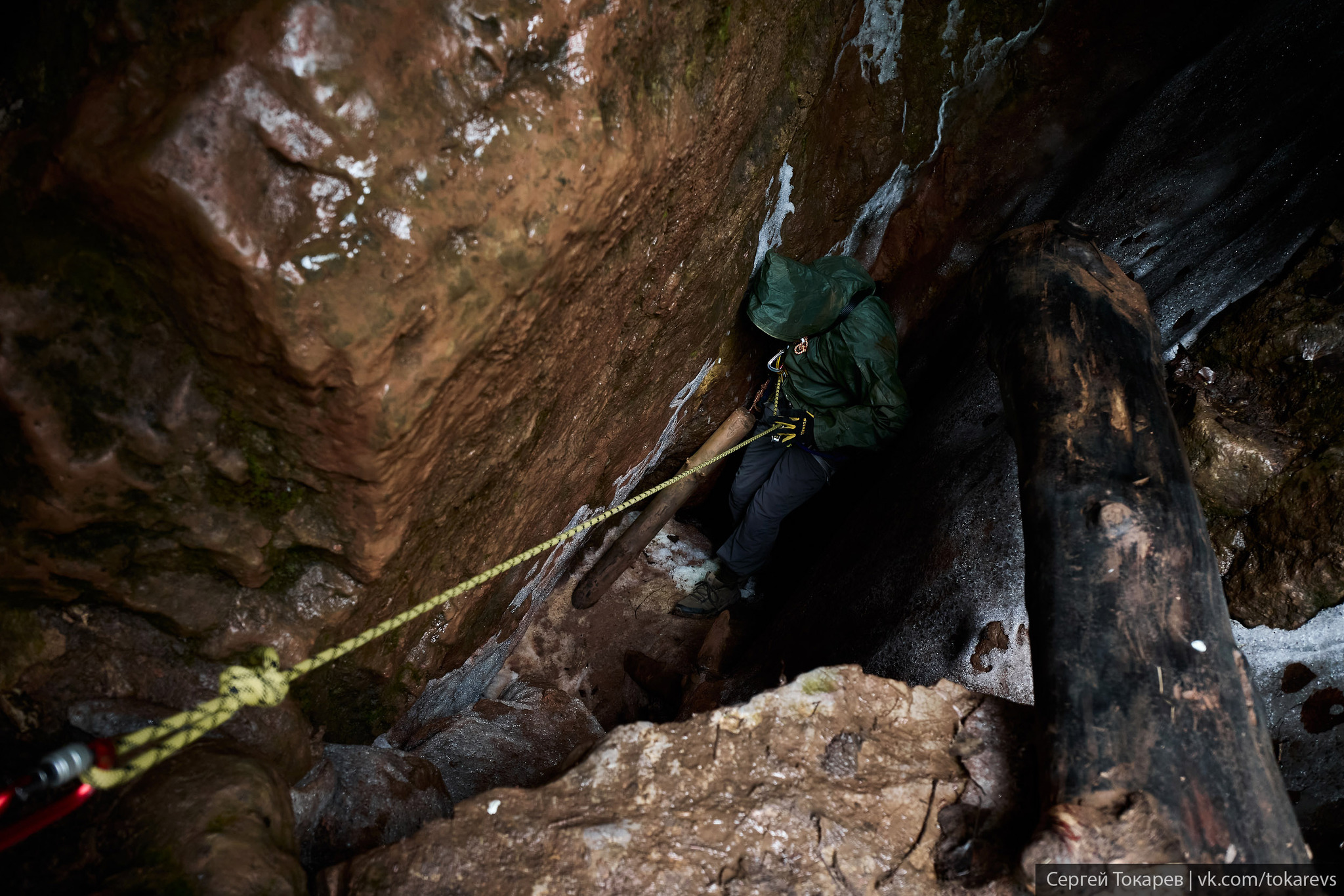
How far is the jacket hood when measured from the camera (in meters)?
3.35

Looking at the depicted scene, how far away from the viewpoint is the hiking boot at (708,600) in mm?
4680

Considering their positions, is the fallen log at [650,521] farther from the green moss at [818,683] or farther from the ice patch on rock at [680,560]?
the green moss at [818,683]

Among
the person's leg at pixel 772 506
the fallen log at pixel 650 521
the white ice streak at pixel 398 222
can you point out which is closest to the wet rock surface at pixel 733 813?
the white ice streak at pixel 398 222

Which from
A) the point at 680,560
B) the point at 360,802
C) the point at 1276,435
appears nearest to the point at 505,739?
the point at 360,802

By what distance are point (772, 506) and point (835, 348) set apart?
48.7 inches

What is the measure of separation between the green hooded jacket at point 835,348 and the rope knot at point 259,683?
2.56m

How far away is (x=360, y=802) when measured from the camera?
1898 mm

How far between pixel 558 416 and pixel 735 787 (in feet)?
4.18

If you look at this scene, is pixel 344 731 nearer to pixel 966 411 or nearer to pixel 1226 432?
pixel 966 411

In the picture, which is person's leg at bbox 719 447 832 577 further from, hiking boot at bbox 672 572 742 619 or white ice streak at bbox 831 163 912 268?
white ice streak at bbox 831 163 912 268

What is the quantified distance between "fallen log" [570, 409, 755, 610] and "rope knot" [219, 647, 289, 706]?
2534mm

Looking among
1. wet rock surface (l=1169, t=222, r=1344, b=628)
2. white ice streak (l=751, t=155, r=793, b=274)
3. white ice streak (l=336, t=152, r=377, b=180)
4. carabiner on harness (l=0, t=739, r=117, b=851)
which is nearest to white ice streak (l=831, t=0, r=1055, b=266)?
white ice streak (l=751, t=155, r=793, b=274)

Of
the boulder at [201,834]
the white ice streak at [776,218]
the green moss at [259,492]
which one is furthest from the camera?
the white ice streak at [776,218]

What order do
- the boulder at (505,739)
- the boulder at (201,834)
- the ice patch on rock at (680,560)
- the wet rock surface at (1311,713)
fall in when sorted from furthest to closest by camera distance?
the ice patch on rock at (680,560) < the boulder at (505,739) < the wet rock surface at (1311,713) < the boulder at (201,834)
